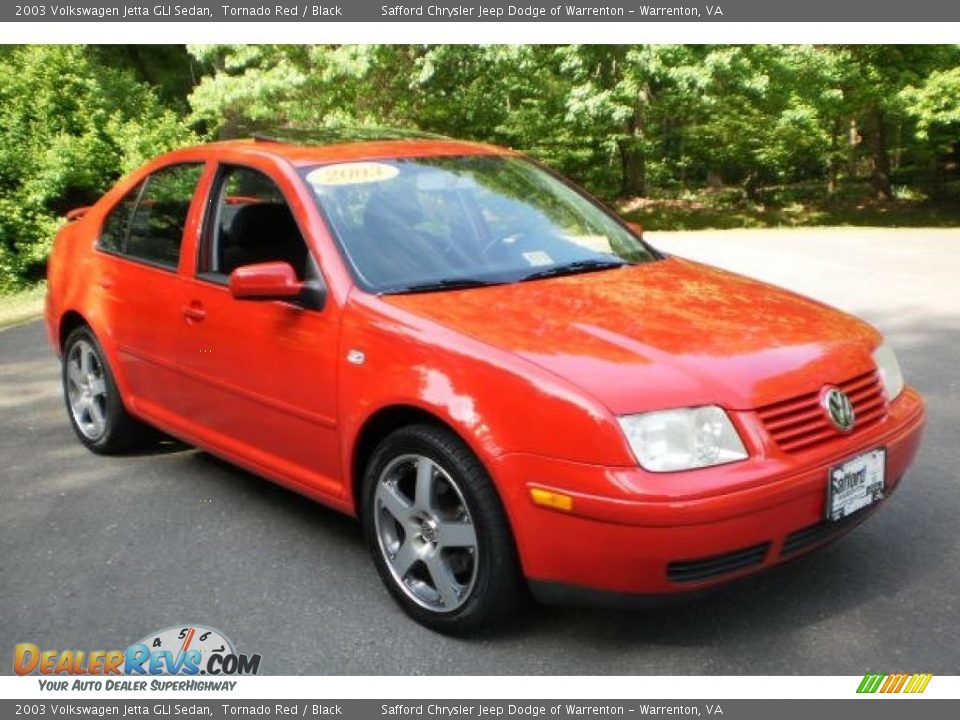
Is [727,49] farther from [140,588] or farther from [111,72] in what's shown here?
[140,588]

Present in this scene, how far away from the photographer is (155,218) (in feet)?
16.6

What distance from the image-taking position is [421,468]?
3406mm

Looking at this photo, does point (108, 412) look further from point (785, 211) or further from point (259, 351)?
point (785, 211)

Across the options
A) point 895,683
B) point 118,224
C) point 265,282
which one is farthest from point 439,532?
point 118,224

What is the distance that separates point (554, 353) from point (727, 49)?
18.5 m

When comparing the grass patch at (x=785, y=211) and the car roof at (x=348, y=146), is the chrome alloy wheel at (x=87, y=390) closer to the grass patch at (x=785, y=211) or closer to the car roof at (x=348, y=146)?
the car roof at (x=348, y=146)

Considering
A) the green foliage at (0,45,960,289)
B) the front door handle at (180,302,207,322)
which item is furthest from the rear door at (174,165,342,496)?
the green foliage at (0,45,960,289)

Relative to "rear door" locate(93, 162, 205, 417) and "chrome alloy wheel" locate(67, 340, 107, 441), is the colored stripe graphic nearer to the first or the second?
"rear door" locate(93, 162, 205, 417)

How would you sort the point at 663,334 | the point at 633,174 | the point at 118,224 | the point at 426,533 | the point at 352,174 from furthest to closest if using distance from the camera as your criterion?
the point at 633,174 → the point at 118,224 → the point at 352,174 → the point at 426,533 → the point at 663,334

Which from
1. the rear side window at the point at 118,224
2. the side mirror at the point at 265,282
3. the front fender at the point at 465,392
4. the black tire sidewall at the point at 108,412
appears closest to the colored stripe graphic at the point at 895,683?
the front fender at the point at 465,392

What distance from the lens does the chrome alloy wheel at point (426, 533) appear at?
3.36 m

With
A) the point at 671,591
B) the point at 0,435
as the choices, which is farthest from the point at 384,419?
the point at 0,435

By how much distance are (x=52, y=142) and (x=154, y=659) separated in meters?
15.0

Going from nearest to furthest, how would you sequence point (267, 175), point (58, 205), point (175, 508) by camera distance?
point (267, 175)
point (175, 508)
point (58, 205)
